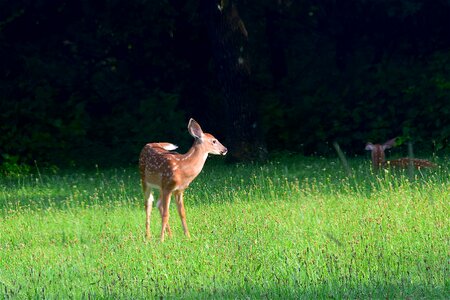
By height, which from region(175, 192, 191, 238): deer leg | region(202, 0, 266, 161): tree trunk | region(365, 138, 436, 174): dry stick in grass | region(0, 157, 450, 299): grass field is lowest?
region(0, 157, 450, 299): grass field

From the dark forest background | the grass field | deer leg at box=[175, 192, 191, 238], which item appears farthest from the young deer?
the dark forest background

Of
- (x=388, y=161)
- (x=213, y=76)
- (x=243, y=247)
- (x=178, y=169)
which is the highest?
(x=213, y=76)

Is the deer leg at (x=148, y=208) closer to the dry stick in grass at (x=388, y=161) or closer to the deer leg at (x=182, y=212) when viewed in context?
the deer leg at (x=182, y=212)

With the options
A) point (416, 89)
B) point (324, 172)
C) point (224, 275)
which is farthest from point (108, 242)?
point (416, 89)

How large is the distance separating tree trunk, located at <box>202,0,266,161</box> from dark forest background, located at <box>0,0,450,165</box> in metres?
0.03

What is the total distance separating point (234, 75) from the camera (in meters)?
22.0

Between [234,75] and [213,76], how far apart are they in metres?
3.60

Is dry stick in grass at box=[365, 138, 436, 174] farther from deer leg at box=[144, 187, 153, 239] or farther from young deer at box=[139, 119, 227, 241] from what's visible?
young deer at box=[139, 119, 227, 241]

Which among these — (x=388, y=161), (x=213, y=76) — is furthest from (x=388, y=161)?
(x=213, y=76)

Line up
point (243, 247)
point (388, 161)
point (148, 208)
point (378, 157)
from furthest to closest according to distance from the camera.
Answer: point (378, 157)
point (388, 161)
point (148, 208)
point (243, 247)

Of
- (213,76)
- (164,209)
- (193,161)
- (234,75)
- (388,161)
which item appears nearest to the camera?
(164,209)

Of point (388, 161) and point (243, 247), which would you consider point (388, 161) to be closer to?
point (388, 161)

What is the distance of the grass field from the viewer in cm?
912

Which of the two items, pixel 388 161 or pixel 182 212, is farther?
pixel 388 161
